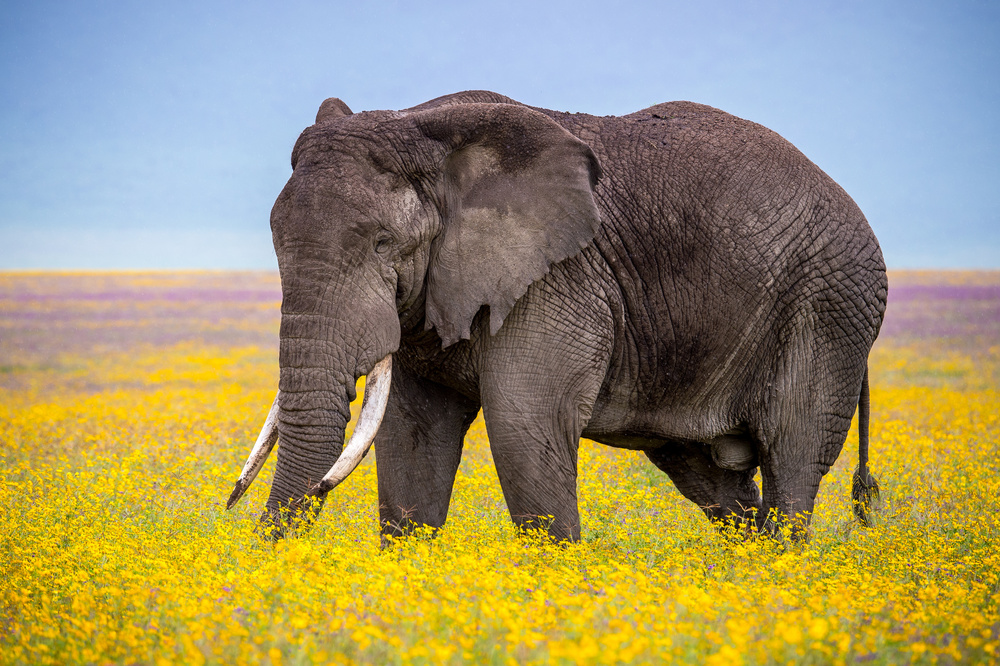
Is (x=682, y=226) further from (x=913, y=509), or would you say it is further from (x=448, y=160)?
(x=913, y=509)

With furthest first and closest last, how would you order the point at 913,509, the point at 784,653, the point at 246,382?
the point at 246,382, the point at 913,509, the point at 784,653

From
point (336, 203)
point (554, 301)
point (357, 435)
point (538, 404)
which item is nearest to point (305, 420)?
point (357, 435)

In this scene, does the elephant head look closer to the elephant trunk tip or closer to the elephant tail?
the elephant tail

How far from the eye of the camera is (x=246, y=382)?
2030 cm

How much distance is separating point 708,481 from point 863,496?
48.1 inches

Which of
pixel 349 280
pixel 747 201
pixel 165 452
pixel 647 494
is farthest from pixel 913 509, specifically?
pixel 165 452

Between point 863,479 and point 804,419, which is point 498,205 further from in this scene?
point 863,479

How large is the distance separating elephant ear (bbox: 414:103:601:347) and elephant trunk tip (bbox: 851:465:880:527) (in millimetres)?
3313

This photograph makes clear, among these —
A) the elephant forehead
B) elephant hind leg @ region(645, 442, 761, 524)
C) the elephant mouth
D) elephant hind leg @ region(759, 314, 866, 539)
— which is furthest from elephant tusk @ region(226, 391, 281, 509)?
elephant hind leg @ region(759, 314, 866, 539)

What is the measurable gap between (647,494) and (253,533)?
3711mm

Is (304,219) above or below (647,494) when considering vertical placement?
above

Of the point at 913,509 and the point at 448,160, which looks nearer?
the point at 448,160

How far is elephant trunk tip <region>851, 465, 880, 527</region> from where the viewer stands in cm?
763

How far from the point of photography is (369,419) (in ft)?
19.5
